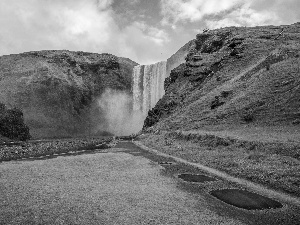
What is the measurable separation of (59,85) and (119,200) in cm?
12335

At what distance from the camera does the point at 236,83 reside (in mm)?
61625

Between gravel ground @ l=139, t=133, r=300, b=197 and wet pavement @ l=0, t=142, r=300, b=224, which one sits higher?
gravel ground @ l=139, t=133, r=300, b=197

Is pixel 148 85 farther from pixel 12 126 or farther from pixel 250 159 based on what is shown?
pixel 250 159

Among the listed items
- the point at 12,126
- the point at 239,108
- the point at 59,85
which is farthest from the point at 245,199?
the point at 59,85

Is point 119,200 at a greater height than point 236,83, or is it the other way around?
point 236,83

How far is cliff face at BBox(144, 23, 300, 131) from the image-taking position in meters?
45.6

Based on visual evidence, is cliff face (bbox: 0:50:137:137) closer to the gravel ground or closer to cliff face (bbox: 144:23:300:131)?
cliff face (bbox: 144:23:300:131)

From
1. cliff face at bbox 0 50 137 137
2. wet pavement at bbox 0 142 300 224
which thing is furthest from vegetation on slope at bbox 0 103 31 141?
wet pavement at bbox 0 142 300 224

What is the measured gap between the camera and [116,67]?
15112cm

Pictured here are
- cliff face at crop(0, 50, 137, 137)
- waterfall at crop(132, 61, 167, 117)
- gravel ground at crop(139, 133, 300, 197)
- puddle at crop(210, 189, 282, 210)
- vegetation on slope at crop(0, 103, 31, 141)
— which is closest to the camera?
puddle at crop(210, 189, 282, 210)

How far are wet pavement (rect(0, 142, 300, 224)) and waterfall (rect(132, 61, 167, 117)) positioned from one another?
88.9 m

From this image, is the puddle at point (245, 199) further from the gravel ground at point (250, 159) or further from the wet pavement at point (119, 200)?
the gravel ground at point (250, 159)

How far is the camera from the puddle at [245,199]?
15780 mm

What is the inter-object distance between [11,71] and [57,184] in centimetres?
12811
